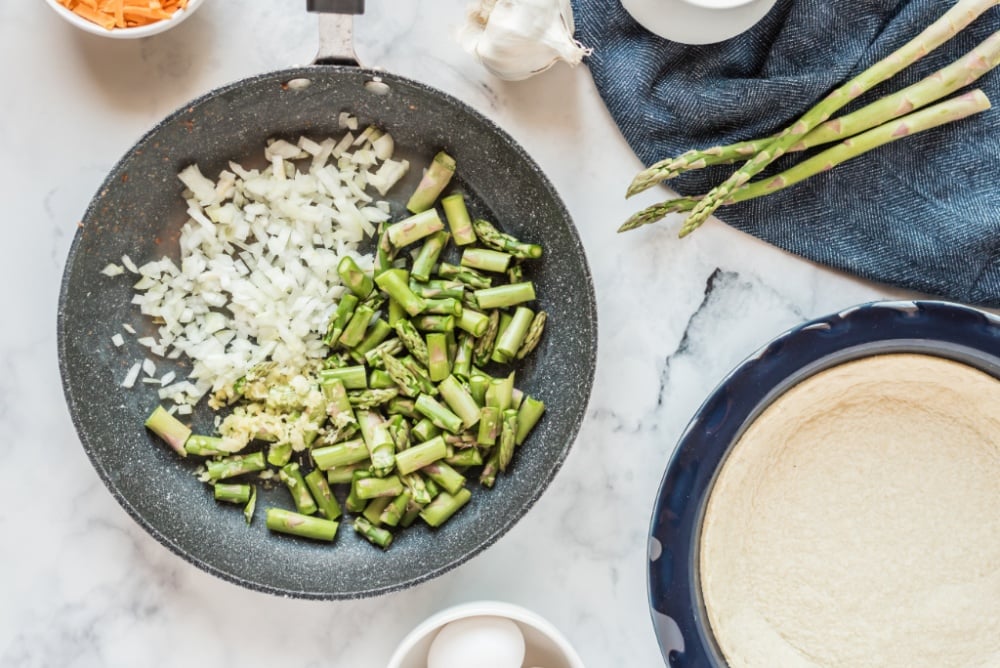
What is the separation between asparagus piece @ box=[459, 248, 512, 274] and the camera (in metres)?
1.63

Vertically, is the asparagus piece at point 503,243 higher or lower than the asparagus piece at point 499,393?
higher

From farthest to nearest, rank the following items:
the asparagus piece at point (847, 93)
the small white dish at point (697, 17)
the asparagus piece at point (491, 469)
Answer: the asparagus piece at point (491, 469)
the asparagus piece at point (847, 93)
the small white dish at point (697, 17)

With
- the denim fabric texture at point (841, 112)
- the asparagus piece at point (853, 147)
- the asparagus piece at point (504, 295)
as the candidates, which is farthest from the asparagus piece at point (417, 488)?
the denim fabric texture at point (841, 112)

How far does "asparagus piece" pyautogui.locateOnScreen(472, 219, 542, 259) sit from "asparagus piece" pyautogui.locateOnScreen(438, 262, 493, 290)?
0.06m

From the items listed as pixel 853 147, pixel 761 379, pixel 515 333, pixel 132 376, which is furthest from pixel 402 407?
pixel 853 147

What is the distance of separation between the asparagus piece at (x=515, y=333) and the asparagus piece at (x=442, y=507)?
0.90 feet

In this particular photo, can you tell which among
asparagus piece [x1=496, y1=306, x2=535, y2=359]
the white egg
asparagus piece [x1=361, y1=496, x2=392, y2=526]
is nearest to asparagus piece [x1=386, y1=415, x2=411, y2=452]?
asparagus piece [x1=361, y1=496, x2=392, y2=526]

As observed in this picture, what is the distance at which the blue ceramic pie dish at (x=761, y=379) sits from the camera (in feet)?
4.98

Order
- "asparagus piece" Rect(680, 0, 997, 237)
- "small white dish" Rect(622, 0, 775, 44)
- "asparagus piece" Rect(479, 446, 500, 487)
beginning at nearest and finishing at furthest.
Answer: "small white dish" Rect(622, 0, 775, 44)
"asparagus piece" Rect(680, 0, 997, 237)
"asparagus piece" Rect(479, 446, 500, 487)

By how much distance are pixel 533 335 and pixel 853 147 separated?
2.19 ft

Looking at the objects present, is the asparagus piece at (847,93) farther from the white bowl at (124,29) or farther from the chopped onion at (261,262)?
the white bowl at (124,29)

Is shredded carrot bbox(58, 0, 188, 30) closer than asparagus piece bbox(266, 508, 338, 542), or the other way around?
shredded carrot bbox(58, 0, 188, 30)

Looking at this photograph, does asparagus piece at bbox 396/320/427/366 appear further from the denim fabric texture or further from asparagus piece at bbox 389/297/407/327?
the denim fabric texture

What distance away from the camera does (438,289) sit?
1.63 metres
